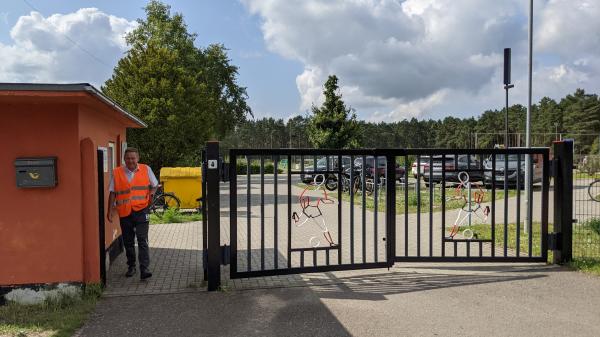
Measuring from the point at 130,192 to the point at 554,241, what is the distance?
5919 millimetres

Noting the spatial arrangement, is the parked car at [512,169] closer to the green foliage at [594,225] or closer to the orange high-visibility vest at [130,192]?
the green foliage at [594,225]

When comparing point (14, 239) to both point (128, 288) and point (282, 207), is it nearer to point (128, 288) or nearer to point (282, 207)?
point (128, 288)

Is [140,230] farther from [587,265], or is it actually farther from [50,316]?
[587,265]

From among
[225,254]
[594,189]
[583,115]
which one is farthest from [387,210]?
[583,115]

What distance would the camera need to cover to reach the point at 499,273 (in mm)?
6672

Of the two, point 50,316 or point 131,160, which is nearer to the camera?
point 50,316

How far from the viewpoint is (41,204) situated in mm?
5562

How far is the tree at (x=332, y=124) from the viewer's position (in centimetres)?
3213

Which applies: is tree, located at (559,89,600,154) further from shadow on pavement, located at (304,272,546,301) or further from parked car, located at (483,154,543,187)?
shadow on pavement, located at (304,272,546,301)

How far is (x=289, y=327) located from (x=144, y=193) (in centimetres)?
293

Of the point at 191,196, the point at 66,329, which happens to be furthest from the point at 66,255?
the point at 191,196

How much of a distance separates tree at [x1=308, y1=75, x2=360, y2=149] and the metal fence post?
1032 inches

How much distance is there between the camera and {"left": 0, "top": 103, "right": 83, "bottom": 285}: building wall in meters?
5.46

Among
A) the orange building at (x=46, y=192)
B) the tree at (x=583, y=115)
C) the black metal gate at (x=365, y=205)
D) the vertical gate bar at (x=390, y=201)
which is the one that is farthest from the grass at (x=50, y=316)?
the tree at (x=583, y=115)
